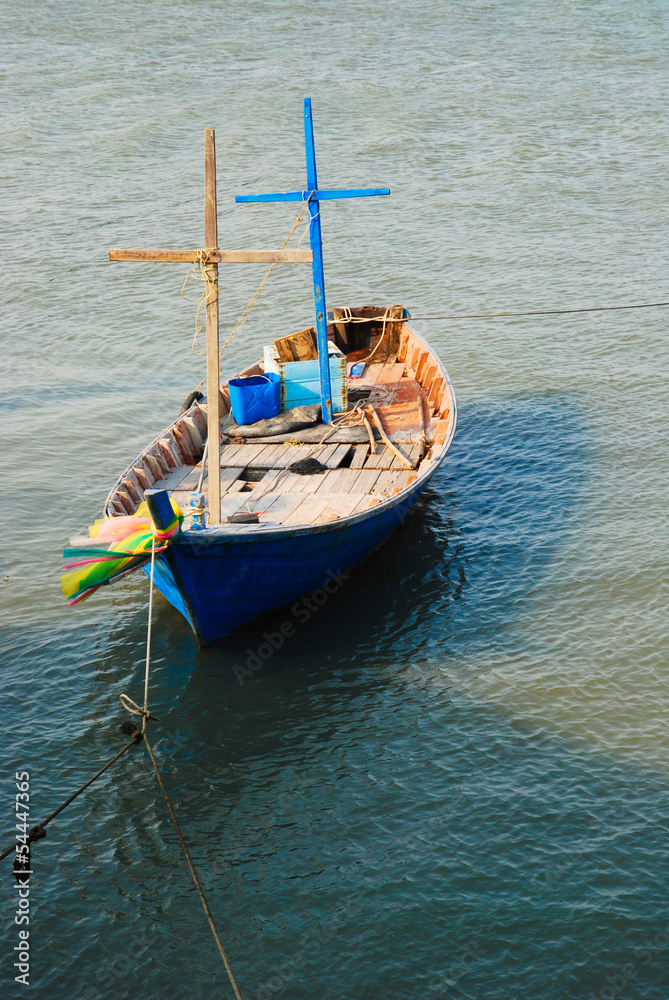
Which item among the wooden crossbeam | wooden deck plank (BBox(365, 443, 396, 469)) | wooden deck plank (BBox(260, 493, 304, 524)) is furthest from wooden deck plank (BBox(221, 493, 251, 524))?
the wooden crossbeam

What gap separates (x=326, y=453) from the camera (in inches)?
599

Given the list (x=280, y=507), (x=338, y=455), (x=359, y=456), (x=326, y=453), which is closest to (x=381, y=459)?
(x=359, y=456)

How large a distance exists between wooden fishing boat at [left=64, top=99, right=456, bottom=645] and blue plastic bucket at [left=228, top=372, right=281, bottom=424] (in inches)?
10.3

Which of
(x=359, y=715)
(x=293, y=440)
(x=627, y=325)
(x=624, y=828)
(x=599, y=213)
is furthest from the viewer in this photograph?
(x=599, y=213)

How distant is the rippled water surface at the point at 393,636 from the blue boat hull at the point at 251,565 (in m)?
0.55

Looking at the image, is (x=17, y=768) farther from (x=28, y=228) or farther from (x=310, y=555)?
(x=28, y=228)

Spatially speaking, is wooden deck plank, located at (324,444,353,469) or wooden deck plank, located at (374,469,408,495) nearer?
wooden deck plank, located at (374,469,408,495)

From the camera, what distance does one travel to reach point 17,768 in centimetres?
1076

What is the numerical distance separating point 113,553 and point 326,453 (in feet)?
18.7

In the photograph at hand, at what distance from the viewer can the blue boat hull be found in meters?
11.3

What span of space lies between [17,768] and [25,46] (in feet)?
143

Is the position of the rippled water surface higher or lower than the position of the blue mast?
lower

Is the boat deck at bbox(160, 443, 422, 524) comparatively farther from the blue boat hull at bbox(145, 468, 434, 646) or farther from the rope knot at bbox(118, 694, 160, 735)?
the rope knot at bbox(118, 694, 160, 735)

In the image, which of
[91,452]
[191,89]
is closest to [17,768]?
[91,452]
